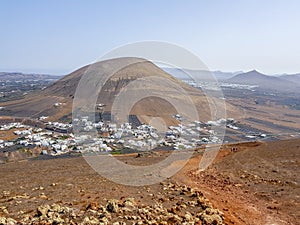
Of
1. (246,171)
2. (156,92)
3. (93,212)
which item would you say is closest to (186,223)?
(93,212)

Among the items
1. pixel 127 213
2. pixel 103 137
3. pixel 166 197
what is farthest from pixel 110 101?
pixel 127 213

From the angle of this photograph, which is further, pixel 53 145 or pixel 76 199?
pixel 53 145

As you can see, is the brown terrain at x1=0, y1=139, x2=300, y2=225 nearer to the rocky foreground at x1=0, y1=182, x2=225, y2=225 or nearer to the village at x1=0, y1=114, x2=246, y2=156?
the rocky foreground at x1=0, y1=182, x2=225, y2=225

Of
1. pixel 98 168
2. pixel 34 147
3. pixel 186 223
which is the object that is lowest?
pixel 34 147

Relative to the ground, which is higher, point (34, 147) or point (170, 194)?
point (170, 194)

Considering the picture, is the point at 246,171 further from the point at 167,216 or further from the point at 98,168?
the point at 167,216

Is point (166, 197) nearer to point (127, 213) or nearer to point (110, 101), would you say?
point (127, 213)

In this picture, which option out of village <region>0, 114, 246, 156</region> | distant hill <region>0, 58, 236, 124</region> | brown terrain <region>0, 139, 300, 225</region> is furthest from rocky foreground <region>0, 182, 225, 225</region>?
distant hill <region>0, 58, 236, 124</region>
